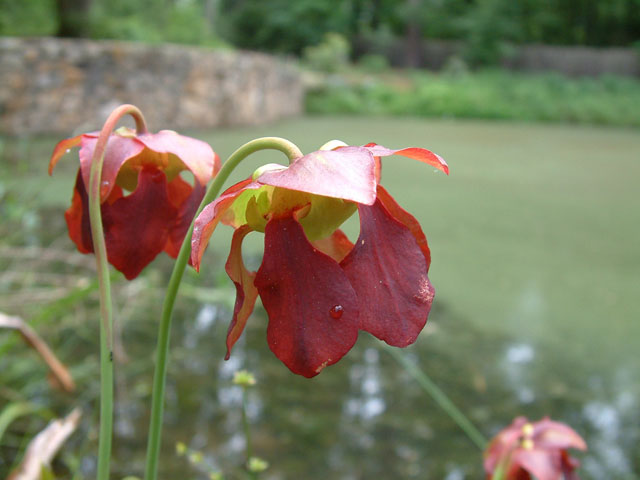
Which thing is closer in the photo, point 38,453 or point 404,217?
point 404,217

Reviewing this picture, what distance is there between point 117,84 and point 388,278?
15.4ft

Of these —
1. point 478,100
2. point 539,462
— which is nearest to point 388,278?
point 539,462

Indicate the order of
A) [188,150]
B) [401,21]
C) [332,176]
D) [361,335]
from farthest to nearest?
[401,21] < [361,335] < [188,150] < [332,176]

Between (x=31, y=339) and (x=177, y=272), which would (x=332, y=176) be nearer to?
(x=177, y=272)

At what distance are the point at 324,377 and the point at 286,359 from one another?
103cm

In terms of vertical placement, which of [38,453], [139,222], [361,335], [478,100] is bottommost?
[478,100]

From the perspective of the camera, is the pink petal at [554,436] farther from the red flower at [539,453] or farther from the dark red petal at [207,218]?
the dark red petal at [207,218]

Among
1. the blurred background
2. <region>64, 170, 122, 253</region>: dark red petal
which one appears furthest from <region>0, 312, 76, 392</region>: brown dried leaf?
<region>64, 170, 122, 253</region>: dark red petal

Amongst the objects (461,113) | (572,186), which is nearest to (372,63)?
(461,113)

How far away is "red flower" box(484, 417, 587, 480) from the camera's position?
0.46 metres

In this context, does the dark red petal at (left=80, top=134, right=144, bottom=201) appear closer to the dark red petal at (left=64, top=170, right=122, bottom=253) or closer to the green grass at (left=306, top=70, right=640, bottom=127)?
the dark red petal at (left=64, top=170, right=122, bottom=253)

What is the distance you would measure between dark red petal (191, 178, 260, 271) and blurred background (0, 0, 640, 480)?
1.62 feet

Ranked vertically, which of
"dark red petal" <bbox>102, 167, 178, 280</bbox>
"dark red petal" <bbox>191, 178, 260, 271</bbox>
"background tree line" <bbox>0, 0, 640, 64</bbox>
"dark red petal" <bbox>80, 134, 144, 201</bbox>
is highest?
"dark red petal" <bbox>191, 178, 260, 271</bbox>

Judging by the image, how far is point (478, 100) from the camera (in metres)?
8.87
